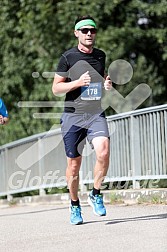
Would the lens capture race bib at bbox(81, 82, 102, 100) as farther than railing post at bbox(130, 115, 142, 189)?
No

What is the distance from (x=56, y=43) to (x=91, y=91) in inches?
532

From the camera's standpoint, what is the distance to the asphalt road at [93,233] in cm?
678

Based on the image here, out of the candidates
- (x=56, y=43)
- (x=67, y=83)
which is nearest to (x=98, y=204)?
(x=67, y=83)

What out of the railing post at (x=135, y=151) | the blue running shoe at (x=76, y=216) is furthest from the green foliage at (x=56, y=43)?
the blue running shoe at (x=76, y=216)

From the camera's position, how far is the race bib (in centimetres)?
834

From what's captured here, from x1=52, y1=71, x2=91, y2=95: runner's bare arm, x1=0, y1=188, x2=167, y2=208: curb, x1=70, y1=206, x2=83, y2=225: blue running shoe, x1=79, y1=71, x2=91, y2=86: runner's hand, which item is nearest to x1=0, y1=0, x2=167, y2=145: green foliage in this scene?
x1=0, y1=188, x2=167, y2=208: curb

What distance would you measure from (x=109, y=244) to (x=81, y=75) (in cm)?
203

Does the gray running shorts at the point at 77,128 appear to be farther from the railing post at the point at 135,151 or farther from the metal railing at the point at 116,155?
the railing post at the point at 135,151

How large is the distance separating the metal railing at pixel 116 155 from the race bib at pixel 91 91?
2.87m

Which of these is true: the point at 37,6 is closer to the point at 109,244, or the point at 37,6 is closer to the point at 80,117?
the point at 80,117

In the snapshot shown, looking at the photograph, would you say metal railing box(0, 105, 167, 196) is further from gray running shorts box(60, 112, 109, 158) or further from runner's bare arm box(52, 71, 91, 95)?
runner's bare arm box(52, 71, 91, 95)

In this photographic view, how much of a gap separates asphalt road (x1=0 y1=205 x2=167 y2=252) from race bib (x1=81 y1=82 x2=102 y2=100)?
1272mm

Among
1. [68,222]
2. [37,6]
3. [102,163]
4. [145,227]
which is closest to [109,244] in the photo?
[145,227]

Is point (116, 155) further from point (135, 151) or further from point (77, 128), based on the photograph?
point (77, 128)
